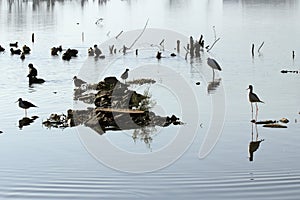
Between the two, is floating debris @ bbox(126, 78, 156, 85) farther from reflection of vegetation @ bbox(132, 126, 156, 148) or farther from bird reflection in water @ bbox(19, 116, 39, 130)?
reflection of vegetation @ bbox(132, 126, 156, 148)

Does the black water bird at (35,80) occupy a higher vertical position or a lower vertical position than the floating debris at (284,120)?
higher

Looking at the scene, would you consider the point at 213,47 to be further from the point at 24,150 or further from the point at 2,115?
the point at 24,150

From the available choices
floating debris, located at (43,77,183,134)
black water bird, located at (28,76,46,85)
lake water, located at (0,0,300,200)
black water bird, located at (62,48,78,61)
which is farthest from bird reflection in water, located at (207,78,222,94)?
black water bird, located at (62,48,78,61)

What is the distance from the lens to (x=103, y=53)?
40.9 m

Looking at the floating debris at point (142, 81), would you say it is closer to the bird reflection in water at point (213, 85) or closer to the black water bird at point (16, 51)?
the bird reflection in water at point (213, 85)

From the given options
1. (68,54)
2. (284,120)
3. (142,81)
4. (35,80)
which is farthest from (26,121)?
(68,54)

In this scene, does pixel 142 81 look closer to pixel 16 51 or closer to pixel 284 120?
pixel 284 120

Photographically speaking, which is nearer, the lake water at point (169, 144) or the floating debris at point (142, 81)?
the lake water at point (169, 144)

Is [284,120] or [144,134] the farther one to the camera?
[284,120]

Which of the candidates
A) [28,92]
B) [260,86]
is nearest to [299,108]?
[260,86]

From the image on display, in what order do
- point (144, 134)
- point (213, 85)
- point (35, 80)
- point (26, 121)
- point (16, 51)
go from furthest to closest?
point (16, 51) < point (35, 80) < point (213, 85) < point (26, 121) < point (144, 134)

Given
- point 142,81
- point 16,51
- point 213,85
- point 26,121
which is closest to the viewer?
point 26,121

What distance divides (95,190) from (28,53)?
96.8ft

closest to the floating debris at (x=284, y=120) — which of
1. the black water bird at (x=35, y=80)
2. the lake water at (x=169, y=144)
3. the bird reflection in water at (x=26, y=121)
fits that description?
the lake water at (x=169, y=144)
